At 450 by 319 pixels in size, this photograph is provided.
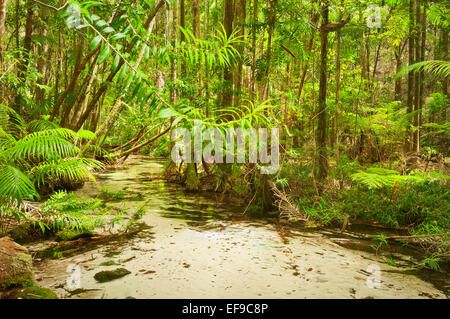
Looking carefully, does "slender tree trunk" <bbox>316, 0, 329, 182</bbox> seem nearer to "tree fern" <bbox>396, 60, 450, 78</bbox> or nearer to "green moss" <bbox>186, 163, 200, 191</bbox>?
"tree fern" <bbox>396, 60, 450, 78</bbox>

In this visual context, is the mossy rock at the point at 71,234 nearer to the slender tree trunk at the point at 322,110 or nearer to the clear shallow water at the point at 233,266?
the clear shallow water at the point at 233,266

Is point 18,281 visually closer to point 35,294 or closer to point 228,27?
point 35,294

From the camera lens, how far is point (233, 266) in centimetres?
290

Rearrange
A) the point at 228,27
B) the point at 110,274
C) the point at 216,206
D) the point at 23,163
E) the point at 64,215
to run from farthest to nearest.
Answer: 1. the point at 228,27
2. the point at 216,206
3. the point at 23,163
4. the point at 64,215
5. the point at 110,274

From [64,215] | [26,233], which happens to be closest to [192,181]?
[64,215]

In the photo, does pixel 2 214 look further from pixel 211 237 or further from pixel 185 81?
pixel 185 81

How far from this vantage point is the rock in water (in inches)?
89.0

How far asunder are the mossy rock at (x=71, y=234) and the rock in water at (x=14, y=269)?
3.48 feet

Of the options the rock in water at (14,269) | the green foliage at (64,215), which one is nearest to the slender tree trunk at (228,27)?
the green foliage at (64,215)

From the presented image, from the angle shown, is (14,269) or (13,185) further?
(13,185)

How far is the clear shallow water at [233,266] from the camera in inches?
94.6

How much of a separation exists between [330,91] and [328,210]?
4.69m

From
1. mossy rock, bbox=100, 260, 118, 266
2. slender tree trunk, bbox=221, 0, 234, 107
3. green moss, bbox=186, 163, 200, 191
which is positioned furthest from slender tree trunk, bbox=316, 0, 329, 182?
mossy rock, bbox=100, 260, 118, 266

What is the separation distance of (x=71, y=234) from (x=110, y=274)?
50.1 inches
